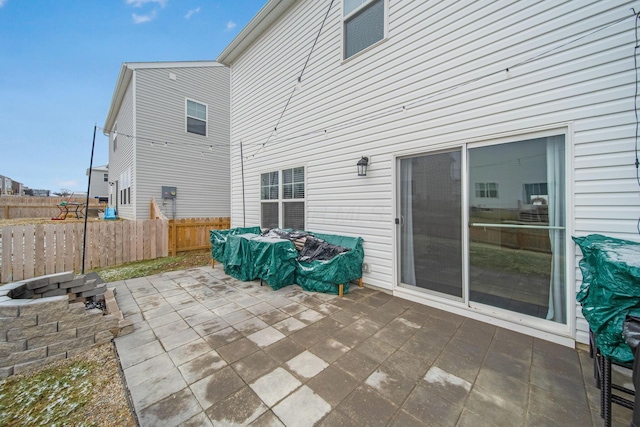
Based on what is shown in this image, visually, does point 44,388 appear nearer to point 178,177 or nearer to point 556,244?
point 556,244

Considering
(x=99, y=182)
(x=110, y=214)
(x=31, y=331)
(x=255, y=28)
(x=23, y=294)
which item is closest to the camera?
(x=31, y=331)

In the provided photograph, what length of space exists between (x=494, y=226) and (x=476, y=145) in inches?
38.6

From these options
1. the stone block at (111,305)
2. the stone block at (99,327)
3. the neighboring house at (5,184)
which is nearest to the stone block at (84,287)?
the stone block at (111,305)

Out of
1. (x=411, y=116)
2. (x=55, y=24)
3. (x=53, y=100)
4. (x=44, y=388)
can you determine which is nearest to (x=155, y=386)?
(x=44, y=388)

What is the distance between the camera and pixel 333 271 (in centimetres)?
355

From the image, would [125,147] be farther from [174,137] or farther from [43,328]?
[43,328]

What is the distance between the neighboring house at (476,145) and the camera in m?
2.21

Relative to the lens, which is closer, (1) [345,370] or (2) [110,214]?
(1) [345,370]

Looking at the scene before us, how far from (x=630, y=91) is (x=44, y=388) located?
17.6ft

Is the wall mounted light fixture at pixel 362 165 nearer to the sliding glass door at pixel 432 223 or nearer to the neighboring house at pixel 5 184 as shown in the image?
the sliding glass door at pixel 432 223

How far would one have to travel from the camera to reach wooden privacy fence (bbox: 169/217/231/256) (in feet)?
22.2

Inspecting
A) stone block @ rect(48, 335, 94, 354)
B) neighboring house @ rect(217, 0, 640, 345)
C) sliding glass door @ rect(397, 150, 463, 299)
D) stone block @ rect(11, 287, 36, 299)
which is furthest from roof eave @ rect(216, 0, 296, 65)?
stone block @ rect(48, 335, 94, 354)

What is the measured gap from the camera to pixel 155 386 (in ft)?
5.90

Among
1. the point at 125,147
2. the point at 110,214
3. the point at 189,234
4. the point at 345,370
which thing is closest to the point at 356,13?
the point at 345,370
